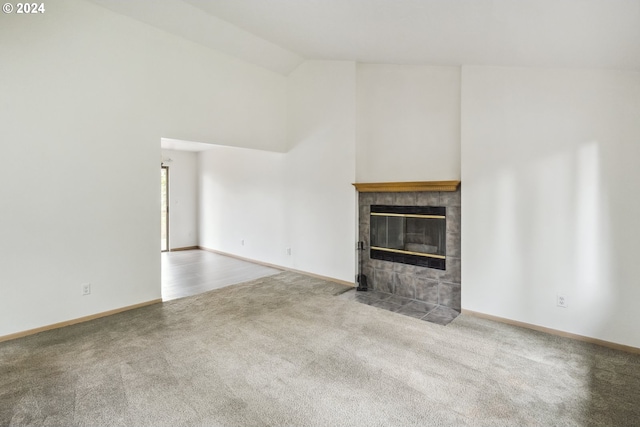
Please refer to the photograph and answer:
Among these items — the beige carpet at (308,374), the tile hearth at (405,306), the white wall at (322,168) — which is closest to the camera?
the beige carpet at (308,374)

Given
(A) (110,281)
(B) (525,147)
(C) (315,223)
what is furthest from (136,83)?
(B) (525,147)

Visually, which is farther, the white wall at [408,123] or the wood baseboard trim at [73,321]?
the white wall at [408,123]

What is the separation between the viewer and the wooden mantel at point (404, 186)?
12.4ft

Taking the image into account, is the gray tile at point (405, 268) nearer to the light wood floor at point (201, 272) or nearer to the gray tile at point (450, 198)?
the gray tile at point (450, 198)

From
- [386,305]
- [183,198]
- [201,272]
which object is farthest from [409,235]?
[183,198]

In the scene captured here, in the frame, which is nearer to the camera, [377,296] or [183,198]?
[377,296]

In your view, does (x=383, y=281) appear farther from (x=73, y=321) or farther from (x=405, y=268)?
(x=73, y=321)

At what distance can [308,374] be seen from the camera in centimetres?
241

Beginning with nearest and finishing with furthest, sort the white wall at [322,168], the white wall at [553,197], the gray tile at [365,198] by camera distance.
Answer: the white wall at [553,197] < the gray tile at [365,198] < the white wall at [322,168]

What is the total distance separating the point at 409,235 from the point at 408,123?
1562 millimetres

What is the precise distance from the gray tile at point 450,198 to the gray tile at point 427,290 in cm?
102

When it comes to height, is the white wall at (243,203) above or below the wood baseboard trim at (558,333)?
above

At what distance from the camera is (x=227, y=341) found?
2.97 m

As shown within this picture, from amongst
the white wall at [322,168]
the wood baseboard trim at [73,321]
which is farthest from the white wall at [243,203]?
the wood baseboard trim at [73,321]
